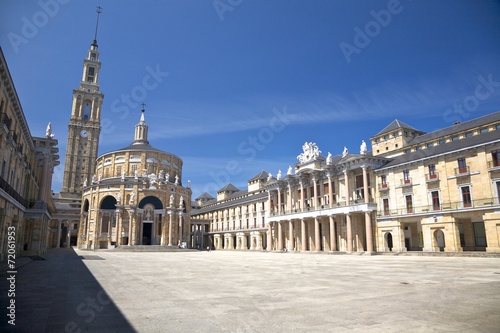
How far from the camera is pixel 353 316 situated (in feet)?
25.0

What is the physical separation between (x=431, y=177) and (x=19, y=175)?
4315cm

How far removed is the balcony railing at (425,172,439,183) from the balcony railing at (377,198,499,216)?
117 inches

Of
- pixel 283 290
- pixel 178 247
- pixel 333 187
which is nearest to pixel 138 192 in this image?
pixel 178 247

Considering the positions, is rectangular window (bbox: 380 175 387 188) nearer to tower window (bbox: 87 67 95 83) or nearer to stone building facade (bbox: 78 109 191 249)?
stone building facade (bbox: 78 109 191 249)

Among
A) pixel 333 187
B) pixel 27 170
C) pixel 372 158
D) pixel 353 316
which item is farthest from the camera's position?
pixel 333 187

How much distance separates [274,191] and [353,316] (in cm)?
5985

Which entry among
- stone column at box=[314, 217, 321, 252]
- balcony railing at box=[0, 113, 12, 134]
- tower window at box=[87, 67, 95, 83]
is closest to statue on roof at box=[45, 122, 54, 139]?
balcony railing at box=[0, 113, 12, 134]

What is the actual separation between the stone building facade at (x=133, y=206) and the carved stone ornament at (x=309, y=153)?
28513mm

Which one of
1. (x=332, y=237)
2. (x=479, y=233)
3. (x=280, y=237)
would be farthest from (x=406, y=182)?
(x=280, y=237)

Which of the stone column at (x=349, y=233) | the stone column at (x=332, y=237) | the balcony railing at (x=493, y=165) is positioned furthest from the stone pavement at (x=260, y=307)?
the stone column at (x=332, y=237)

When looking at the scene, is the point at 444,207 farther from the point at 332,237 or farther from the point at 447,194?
the point at 332,237

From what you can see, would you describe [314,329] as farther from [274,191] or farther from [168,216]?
[168,216]

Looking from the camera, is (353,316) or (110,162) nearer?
(353,316)

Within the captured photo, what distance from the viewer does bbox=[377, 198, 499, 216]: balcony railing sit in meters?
34.0
